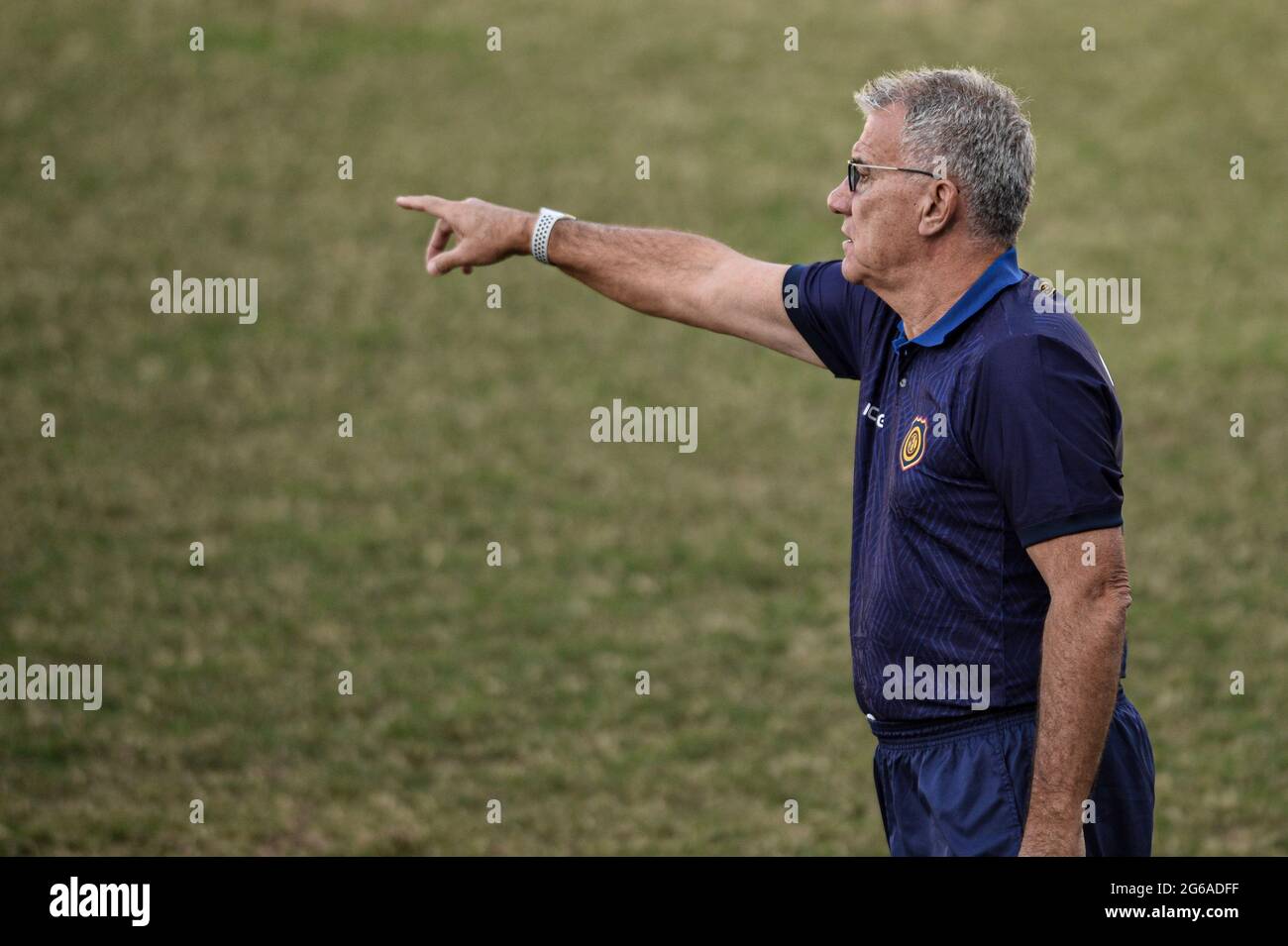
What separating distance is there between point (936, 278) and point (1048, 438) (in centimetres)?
56

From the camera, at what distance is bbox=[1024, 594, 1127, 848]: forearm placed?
11.7 feet

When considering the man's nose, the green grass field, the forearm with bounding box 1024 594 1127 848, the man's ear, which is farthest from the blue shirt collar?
the green grass field

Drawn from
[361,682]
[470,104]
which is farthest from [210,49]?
[361,682]

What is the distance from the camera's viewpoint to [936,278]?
3920mm

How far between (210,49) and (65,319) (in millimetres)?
5292

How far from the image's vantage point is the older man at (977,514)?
3.58 metres

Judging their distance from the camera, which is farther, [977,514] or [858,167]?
[858,167]

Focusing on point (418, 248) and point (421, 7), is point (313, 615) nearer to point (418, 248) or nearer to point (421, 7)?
point (418, 248)

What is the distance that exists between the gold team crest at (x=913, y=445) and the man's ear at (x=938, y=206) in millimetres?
450

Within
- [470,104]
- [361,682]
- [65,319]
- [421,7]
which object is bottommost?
[361,682]

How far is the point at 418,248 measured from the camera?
13.8 metres

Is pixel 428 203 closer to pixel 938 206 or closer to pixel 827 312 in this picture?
pixel 827 312

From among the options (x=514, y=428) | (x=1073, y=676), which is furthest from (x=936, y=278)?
(x=514, y=428)
